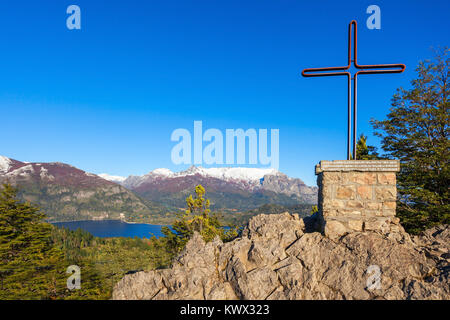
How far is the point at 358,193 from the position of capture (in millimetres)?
6109

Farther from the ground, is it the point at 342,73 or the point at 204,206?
the point at 342,73

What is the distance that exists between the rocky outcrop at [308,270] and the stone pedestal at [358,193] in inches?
15.3

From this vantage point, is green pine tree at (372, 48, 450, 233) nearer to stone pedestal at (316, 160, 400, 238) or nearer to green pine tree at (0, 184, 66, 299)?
stone pedestal at (316, 160, 400, 238)

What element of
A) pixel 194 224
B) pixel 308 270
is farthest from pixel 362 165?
pixel 194 224

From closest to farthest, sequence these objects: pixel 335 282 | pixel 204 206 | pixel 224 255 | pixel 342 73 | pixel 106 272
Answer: pixel 335 282, pixel 224 255, pixel 342 73, pixel 106 272, pixel 204 206

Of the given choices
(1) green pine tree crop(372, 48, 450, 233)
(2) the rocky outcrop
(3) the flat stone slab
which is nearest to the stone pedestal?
(3) the flat stone slab

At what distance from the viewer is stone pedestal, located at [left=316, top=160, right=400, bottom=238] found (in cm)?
595

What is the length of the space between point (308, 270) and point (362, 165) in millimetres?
3088

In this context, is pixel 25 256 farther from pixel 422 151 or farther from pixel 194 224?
pixel 422 151

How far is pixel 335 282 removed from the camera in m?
4.77

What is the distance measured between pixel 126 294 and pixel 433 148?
1584 centimetres
